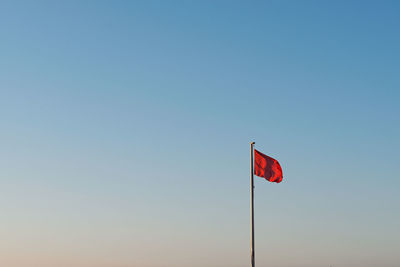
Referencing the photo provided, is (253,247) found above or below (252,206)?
below

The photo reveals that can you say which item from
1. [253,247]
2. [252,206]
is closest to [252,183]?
[252,206]

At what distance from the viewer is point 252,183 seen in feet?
168

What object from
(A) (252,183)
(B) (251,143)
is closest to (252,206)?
(A) (252,183)

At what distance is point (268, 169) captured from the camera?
5191cm

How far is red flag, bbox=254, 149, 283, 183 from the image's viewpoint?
51875 millimetres

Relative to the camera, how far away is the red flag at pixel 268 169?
51.9 meters

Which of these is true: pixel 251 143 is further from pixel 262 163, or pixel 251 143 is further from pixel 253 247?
pixel 253 247

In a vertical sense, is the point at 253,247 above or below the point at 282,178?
below

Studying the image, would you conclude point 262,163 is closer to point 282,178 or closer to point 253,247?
point 282,178

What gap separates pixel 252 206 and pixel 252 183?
1946mm

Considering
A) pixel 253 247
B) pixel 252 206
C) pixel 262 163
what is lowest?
pixel 253 247

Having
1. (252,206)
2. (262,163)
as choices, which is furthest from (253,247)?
(262,163)

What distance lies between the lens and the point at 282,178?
170 feet

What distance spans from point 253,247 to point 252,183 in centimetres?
519
